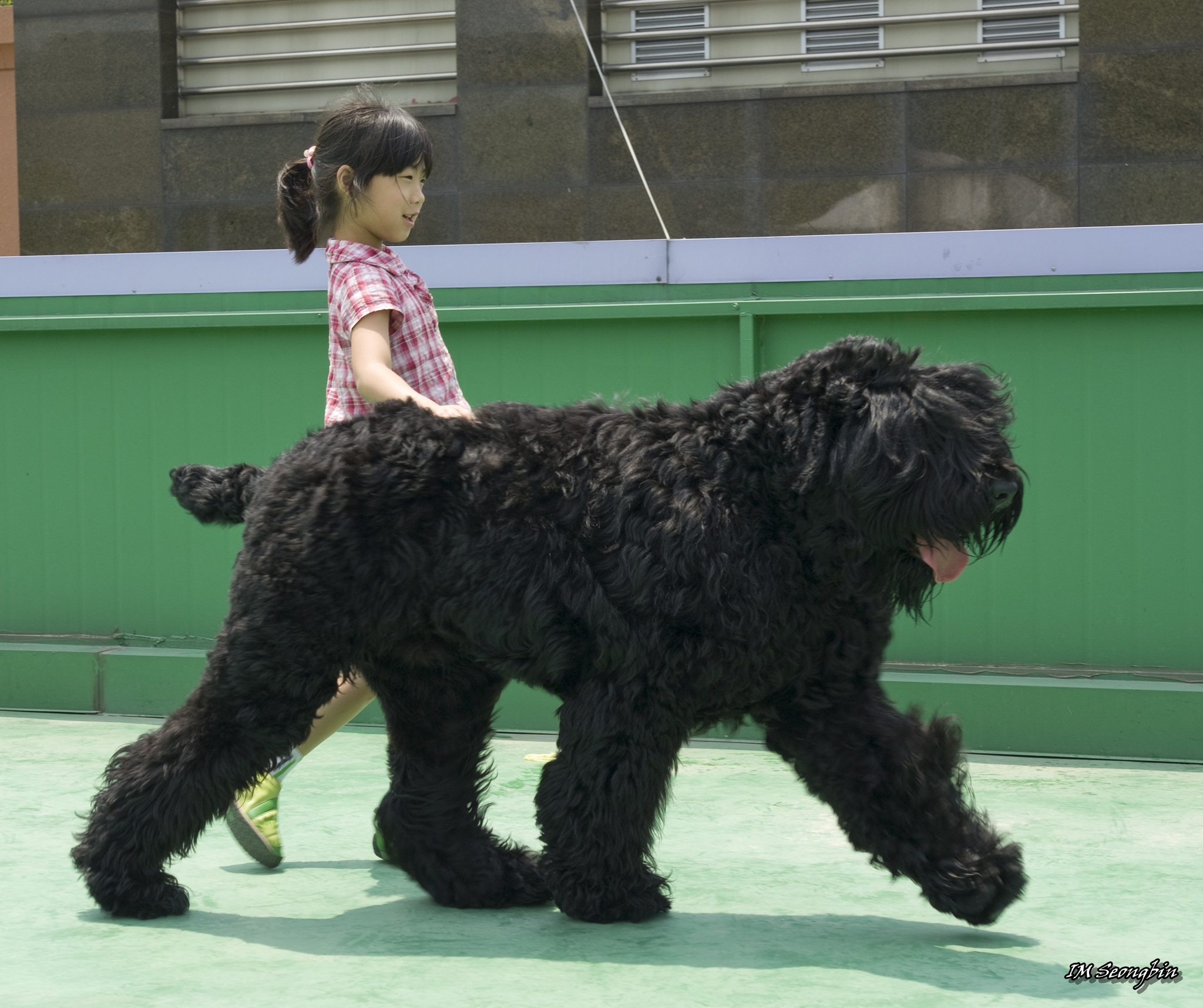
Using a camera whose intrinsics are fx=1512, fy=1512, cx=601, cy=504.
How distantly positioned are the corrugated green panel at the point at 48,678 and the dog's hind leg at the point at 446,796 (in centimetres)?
312

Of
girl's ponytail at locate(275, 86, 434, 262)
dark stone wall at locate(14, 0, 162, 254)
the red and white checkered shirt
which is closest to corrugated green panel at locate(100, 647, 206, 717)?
the red and white checkered shirt

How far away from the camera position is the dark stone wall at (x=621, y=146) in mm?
9211

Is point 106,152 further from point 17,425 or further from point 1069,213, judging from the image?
point 1069,213

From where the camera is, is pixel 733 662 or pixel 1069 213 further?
pixel 1069 213

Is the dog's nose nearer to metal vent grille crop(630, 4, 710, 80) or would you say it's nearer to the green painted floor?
the green painted floor

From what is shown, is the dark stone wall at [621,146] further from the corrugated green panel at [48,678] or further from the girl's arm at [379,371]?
the girl's arm at [379,371]

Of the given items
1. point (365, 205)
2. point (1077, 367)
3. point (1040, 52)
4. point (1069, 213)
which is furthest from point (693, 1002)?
point (1040, 52)

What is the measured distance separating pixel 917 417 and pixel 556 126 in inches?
275

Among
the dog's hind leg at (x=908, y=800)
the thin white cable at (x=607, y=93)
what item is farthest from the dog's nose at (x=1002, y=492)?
the thin white cable at (x=607, y=93)

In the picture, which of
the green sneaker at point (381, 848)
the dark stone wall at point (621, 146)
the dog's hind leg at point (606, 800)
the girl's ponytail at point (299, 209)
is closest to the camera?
the dog's hind leg at point (606, 800)

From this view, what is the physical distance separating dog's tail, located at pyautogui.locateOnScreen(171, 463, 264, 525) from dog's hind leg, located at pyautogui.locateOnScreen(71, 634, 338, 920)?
0.49 m

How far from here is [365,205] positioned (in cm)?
422

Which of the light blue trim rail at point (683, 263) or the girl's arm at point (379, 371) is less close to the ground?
the light blue trim rail at point (683, 263)

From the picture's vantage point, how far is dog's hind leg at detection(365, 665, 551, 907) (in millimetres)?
3988
